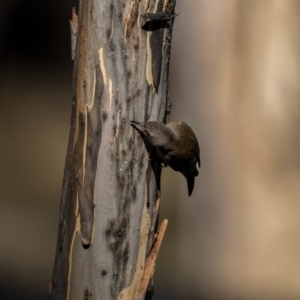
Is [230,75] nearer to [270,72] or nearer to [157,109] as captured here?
[270,72]

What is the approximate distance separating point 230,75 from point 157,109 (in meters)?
1.10

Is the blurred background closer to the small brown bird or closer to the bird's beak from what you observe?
the small brown bird

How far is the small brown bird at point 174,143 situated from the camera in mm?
1428

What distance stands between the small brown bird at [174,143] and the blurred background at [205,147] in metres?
0.92

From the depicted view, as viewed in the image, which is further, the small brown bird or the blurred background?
the blurred background

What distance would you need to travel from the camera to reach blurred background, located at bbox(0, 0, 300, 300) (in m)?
2.52

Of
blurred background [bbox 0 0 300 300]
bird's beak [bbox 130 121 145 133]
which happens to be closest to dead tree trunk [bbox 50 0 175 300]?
bird's beak [bbox 130 121 145 133]

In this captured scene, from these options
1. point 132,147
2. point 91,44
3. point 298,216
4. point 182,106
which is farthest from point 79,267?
point 298,216

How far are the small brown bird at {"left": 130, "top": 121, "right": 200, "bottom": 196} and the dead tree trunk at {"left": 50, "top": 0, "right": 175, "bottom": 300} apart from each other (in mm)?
27

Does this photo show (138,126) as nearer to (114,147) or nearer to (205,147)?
(114,147)

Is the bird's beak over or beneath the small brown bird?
over

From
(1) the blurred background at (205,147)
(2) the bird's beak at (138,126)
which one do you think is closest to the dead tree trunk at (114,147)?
(2) the bird's beak at (138,126)

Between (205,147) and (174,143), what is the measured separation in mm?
1068

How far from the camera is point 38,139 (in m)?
2.89
